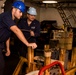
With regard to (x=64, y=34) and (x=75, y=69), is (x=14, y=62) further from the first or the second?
(x=75, y=69)

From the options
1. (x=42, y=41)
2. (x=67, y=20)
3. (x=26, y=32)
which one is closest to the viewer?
(x=26, y=32)

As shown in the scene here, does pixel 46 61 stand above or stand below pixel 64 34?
above

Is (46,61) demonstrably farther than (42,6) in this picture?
No

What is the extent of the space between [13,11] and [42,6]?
10.8 meters

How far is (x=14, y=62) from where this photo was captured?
688 centimetres

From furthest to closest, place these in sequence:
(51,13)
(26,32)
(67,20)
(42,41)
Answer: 1. (51,13)
2. (67,20)
3. (42,41)
4. (26,32)

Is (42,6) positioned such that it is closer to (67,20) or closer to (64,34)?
(67,20)

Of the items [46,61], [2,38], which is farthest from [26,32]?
[46,61]

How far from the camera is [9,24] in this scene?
10.4ft

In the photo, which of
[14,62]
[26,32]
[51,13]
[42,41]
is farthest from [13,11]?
[51,13]


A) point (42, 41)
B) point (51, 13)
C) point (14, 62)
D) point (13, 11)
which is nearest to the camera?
point (13, 11)

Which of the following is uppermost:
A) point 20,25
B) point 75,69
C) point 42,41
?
point 20,25

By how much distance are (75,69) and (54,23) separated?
966 centimetres

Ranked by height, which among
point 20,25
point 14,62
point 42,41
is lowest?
point 42,41
